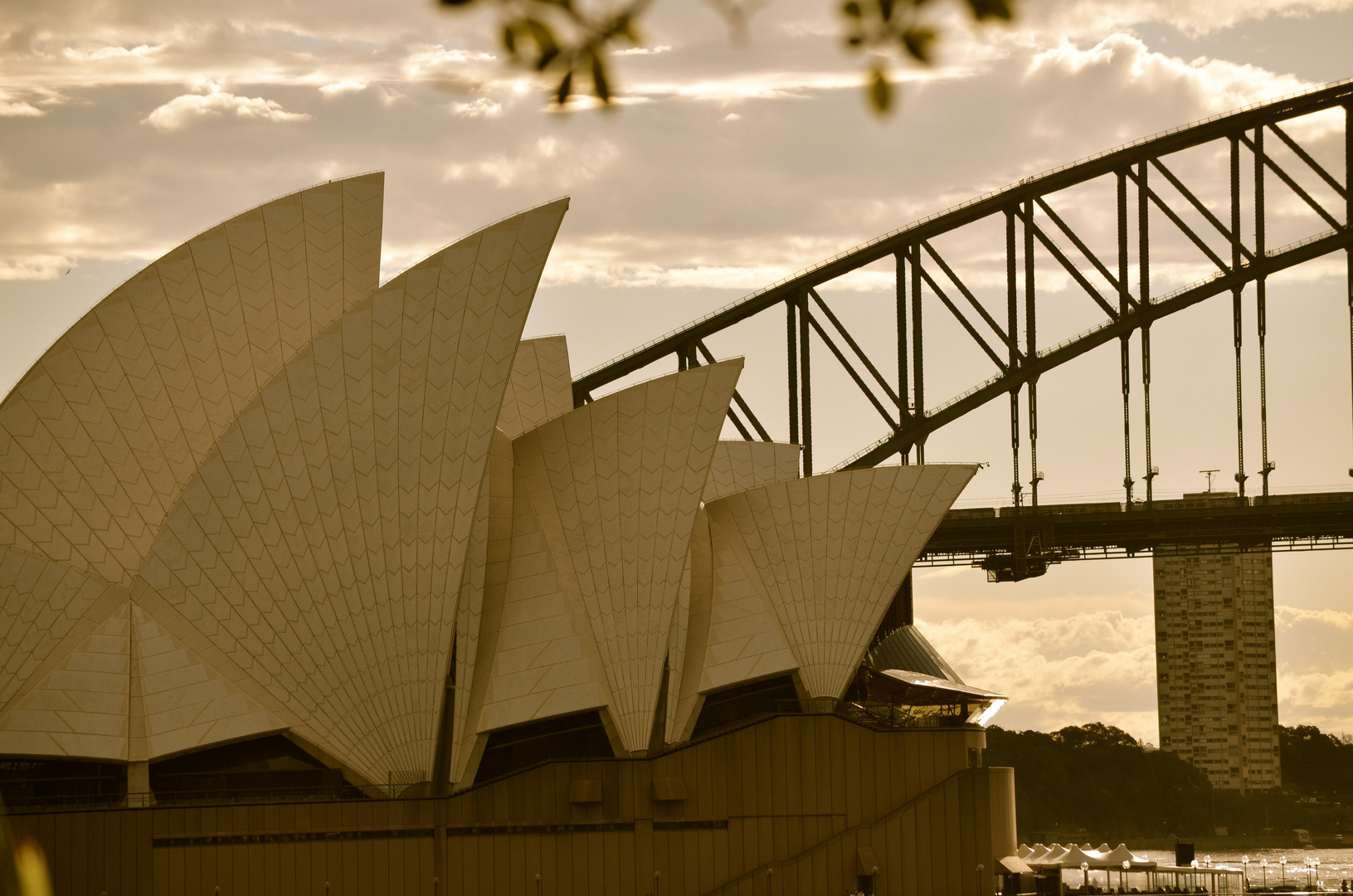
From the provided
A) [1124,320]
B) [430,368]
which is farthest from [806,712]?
[1124,320]

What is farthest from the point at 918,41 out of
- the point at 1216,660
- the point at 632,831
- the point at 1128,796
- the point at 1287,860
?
the point at 1216,660

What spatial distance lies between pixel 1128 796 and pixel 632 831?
8743cm

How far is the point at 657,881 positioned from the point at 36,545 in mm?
18305

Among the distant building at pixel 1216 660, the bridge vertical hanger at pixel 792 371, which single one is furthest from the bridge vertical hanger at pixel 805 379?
the distant building at pixel 1216 660

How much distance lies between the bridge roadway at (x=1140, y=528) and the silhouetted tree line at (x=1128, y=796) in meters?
42.7

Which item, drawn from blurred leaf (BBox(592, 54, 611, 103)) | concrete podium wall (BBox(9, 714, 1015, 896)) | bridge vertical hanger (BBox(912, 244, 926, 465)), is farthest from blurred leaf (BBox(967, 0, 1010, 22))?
bridge vertical hanger (BBox(912, 244, 926, 465))

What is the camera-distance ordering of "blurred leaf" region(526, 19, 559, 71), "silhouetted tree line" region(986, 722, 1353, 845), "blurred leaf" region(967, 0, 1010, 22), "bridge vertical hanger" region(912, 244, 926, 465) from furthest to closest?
1. "silhouetted tree line" region(986, 722, 1353, 845)
2. "bridge vertical hanger" region(912, 244, 926, 465)
3. "blurred leaf" region(526, 19, 559, 71)
4. "blurred leaf" region(967, 0, 1010, 22)

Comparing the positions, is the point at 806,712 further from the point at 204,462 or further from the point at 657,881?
the point at 204,462

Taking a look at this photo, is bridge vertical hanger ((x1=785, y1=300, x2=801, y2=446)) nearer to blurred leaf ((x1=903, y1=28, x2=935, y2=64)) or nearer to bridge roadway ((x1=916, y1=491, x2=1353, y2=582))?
bridge roadway ((x1=916, y1=491, x2=1353, y2=582))

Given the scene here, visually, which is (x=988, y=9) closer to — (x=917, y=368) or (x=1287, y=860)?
(x=917, y=368)

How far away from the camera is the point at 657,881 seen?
44.3m

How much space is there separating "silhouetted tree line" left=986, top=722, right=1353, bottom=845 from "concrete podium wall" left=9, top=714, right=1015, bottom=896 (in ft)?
233

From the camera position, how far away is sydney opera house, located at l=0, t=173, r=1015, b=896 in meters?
43.3

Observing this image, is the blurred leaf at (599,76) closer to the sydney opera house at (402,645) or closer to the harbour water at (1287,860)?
the sydney opera house at (402,645)
